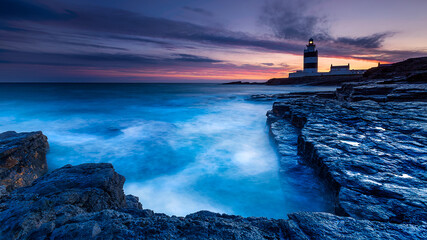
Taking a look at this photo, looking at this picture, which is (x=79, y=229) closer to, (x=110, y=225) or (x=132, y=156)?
(x=110, y=225)

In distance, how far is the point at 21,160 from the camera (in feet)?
11.7

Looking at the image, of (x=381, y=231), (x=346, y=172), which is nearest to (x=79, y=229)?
(x=381, y=231)

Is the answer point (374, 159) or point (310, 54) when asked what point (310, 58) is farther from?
point (374, 159)

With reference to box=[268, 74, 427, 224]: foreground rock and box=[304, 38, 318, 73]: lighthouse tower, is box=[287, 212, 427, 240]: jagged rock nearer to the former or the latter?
box=[268, 74, 427, 224]: foreground rock

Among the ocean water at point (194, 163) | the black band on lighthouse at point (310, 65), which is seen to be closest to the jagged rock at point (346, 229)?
the ocean water at point (194, 163)

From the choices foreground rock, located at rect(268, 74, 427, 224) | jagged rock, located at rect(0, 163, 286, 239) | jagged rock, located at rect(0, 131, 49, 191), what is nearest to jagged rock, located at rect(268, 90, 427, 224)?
foreground rock, located at rect(268, 74, 427, 224)

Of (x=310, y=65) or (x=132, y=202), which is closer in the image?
(x=132, y=202)

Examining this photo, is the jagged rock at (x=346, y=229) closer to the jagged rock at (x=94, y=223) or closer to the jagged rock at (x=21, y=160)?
the jagged rock at (x=94, y=223)

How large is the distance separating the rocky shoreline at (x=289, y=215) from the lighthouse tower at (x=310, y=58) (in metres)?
56.3

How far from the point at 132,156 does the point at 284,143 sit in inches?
A: 194

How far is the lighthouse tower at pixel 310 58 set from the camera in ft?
170

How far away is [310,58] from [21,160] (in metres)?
61.4

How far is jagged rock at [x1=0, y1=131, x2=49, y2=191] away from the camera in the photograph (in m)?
3.28

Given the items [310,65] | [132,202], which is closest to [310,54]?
[310,65]
